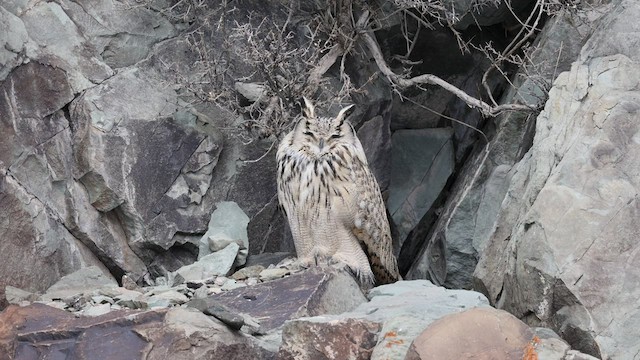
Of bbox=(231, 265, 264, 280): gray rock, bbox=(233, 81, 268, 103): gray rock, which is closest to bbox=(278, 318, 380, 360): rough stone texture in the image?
bbox=(231, 265, 264, 280): gray rock

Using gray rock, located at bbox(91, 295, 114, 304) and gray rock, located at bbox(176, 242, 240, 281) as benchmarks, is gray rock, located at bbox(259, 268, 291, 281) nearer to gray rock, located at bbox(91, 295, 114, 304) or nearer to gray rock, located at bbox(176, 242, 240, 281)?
gray rock, located at bbox(176, 242, 240, 281)

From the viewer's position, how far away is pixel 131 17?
7.33 metres

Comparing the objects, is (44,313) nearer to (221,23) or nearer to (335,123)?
(335,123)

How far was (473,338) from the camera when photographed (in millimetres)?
4434

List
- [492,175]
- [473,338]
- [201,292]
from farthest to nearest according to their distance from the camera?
1. [492,175]
2. [201,292]
3. [473,338]

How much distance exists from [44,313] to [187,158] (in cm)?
201

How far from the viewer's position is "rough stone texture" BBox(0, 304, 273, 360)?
4855mm

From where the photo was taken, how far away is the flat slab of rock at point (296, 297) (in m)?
5.48

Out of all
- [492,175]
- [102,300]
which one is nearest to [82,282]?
[102,300]

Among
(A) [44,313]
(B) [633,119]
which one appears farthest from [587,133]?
(A) [44,313]

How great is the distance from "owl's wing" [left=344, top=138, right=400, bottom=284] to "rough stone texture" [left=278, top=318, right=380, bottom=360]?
5.69 ft

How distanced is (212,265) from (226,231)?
19.2 inches

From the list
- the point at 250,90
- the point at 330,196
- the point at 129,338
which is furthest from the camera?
the point at 250,90

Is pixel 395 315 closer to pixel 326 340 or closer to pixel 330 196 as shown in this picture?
pixel 326 340
